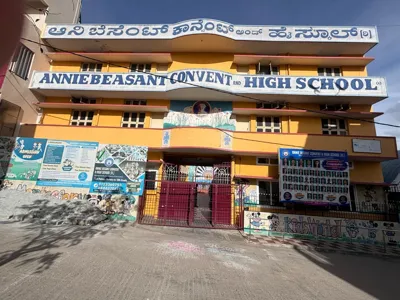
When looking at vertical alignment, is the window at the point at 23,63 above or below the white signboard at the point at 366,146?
above

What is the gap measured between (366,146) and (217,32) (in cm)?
1164

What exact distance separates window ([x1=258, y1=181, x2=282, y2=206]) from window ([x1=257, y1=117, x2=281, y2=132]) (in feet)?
12.0

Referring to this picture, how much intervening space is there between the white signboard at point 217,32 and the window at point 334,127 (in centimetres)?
538

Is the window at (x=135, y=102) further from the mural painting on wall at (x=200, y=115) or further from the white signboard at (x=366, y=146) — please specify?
the white signboard at (x=366, y=146)

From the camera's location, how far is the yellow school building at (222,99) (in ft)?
41.5

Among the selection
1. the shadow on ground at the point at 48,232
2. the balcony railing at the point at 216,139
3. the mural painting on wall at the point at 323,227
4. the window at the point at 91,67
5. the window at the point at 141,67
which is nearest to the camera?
the shadow on ground at the point at 48,232

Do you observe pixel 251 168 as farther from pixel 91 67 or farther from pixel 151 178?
pixel 91 67

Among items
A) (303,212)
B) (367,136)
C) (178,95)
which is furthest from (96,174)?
(367,136)

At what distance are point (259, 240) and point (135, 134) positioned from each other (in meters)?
9.15

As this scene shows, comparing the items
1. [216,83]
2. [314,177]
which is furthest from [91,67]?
[314,177]

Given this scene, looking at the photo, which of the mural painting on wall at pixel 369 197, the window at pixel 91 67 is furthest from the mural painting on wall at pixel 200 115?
the mural painting on wall at pixel 369 197

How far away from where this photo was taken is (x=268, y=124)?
1447 cm

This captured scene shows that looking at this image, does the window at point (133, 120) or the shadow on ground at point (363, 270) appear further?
the window at point (133, 120)

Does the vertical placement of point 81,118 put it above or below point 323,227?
above
